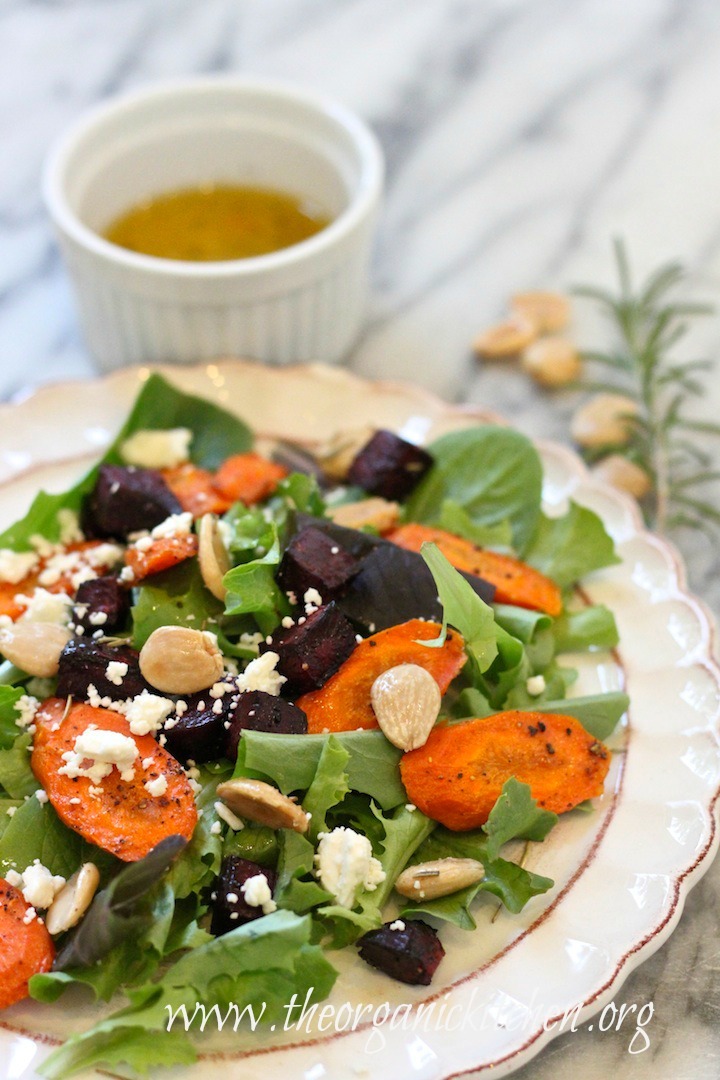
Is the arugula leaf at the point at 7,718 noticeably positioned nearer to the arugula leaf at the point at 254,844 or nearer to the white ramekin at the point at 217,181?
the arugula leaf at the point at 254,844

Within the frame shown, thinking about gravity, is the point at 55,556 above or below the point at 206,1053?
above

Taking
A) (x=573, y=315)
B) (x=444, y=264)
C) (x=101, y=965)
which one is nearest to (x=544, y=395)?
(x=573, y=315)

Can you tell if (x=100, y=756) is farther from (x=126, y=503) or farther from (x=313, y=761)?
(x=126, y=503)

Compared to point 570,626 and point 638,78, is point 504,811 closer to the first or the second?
point 570,626

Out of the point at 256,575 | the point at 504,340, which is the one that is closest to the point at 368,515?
the point at 256,575

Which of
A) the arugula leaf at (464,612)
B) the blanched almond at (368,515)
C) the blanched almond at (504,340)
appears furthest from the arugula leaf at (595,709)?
the blanched almond at (504,340)

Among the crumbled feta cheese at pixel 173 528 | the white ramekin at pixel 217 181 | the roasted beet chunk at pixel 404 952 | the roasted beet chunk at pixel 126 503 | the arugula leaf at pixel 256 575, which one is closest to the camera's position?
the roasted beet chunk at pixel 404 952
